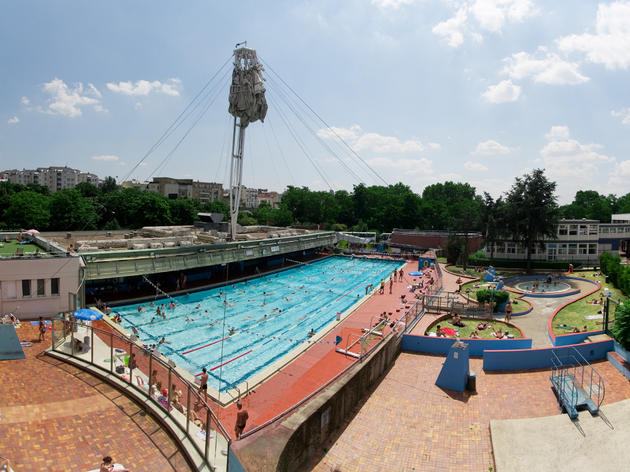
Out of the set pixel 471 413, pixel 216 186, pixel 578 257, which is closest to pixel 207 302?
pixel 471 413

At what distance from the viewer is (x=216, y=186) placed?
123750mm

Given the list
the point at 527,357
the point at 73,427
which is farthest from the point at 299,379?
the point at 527,357

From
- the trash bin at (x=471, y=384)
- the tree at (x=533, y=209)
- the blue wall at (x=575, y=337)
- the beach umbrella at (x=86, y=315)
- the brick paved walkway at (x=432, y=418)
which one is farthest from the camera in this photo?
the tree at (x=533, y=209)

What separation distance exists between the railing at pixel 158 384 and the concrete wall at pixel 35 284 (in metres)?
6.03

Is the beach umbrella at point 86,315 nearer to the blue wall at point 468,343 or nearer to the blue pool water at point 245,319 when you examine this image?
the blue pool water at point 245,319

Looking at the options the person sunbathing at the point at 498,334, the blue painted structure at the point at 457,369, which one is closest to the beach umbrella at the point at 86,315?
the blue painted structure at the point at 457,369

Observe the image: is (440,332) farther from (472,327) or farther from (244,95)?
(244,95)

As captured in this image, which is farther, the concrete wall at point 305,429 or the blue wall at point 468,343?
the blue wall at point 468,343

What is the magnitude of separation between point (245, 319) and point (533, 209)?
87.5 ft

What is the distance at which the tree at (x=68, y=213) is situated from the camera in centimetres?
5172

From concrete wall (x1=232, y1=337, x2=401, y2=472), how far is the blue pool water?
6.37 meters

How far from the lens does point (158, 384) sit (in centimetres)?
953

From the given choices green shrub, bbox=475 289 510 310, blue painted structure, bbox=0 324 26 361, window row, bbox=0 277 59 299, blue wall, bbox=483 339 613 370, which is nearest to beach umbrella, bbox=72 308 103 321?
blue painted structure, bbox=0 324 26 361

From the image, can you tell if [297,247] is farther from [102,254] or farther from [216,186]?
[216,186]
